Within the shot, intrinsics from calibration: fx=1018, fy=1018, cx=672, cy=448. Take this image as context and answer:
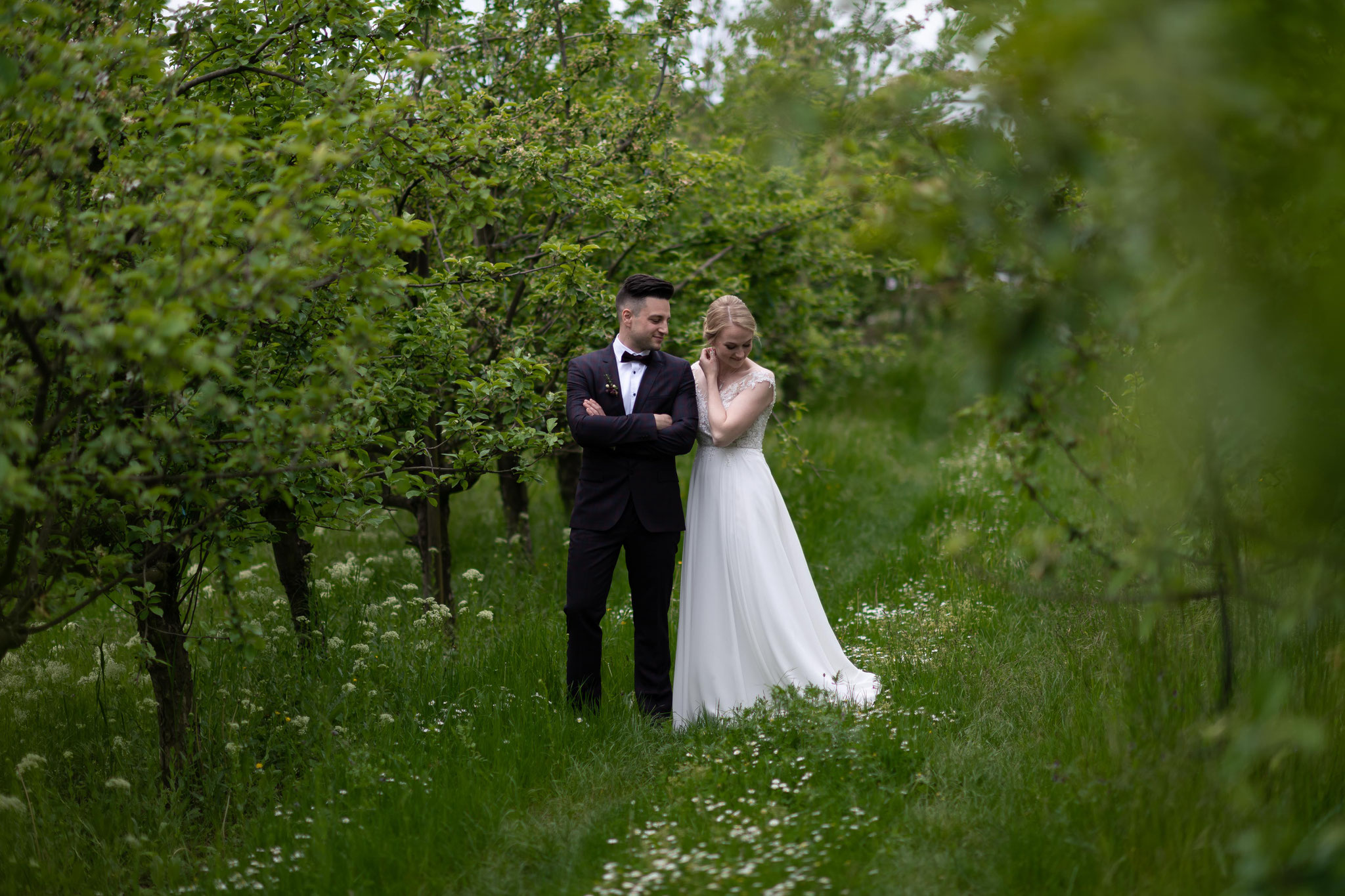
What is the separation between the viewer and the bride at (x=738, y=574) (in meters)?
5.94

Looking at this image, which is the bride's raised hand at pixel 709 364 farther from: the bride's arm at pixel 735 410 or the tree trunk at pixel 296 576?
the tree trunk at pixel 296 576

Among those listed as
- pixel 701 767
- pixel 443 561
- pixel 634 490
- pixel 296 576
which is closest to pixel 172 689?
pixel 296 576

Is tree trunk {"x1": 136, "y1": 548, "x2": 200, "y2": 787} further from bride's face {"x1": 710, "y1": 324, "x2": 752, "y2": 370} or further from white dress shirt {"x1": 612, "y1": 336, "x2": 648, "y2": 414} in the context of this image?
bride's face {"x1": 710, "y1": 324, "x2": 752, "y2": 370}

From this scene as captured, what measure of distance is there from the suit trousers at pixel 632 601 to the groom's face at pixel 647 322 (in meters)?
0.92

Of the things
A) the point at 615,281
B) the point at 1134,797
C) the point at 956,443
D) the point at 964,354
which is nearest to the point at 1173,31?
the point at 964,354

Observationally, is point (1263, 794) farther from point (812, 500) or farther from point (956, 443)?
point (956, 443)

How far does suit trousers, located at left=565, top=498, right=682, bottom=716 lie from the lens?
578 centimetres

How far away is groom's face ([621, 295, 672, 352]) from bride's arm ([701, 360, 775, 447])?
443 mm

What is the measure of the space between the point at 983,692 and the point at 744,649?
1358 millimetres

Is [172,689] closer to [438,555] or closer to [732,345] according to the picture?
[438,555]

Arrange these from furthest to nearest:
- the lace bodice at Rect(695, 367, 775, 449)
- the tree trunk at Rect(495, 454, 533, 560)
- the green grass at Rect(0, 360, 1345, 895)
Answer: the tree trunk at Rect(495, 454, 533, 560), the lace bodice at Rect(695, 367, 775, 449), the green grass at Rect(0, 360, 1345, 895)

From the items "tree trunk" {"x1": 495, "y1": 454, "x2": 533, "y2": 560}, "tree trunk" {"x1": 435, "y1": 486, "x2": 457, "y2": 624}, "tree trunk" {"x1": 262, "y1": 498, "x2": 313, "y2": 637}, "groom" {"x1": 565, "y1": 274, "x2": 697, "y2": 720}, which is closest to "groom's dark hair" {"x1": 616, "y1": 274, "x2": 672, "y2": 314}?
"groom" {"x1": 565, "y1": 274, "x2": 697, "y2": 720}

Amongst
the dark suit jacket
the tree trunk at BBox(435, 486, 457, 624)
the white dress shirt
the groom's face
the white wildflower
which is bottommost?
the white wildflower

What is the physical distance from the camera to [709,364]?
20.0 feet
